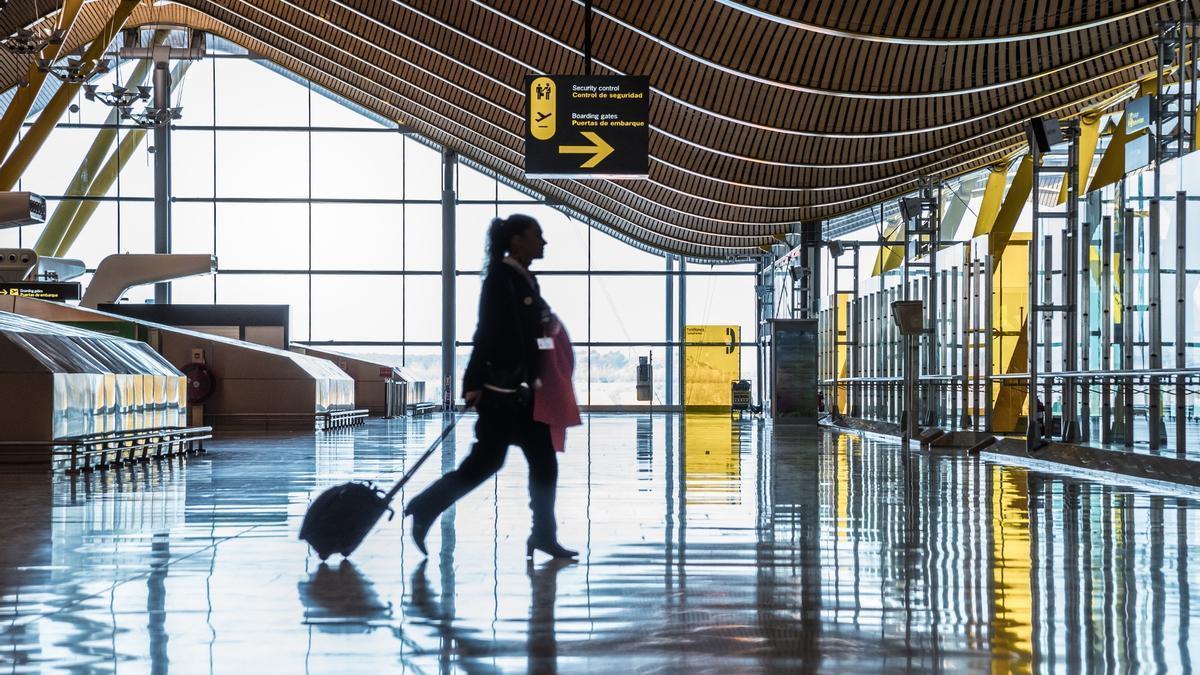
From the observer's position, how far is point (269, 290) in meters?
43.4

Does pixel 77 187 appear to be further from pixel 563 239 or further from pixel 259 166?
pixel 563 239

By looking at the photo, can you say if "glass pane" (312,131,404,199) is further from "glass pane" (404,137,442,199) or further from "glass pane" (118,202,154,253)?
"glass pane" (118,202,154,253)

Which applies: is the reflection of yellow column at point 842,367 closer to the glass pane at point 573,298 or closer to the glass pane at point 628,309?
the glass pane at point 628,309

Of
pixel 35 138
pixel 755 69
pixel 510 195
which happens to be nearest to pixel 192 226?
pixel 35 138

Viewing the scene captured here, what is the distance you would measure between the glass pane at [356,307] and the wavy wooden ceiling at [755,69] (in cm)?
711

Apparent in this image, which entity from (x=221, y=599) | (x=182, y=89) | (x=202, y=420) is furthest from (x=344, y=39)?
(x=221, y=599)

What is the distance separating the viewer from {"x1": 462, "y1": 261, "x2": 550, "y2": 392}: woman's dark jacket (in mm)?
5430

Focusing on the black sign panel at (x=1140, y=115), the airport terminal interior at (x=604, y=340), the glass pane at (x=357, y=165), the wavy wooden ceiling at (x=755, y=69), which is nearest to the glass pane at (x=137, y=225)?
the airport terminal interior at (x=604, y=340)

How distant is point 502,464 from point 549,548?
43 centimetres

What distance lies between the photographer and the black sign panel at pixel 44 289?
3162 cm

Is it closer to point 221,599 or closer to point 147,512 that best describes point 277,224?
point 147,512

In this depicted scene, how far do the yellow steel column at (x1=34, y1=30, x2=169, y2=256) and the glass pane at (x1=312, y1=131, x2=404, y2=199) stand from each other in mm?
6235

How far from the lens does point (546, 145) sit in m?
16.8

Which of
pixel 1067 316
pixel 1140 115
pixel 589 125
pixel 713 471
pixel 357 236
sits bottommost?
pixel 713 471
